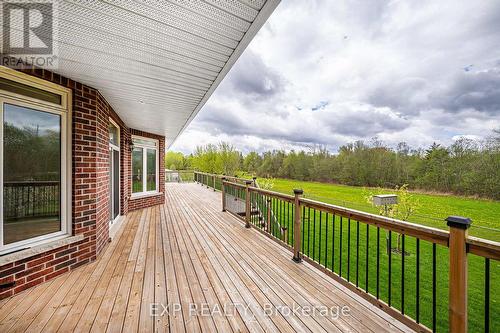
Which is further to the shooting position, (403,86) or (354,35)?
(403,86)

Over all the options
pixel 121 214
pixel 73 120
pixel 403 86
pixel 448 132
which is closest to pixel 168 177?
pixel 121 214

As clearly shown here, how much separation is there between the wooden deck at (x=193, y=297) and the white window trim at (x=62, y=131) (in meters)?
0.51

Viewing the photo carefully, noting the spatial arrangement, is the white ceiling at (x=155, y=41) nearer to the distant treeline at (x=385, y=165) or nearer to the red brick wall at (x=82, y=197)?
the red brick wall at (x=82, y=197)

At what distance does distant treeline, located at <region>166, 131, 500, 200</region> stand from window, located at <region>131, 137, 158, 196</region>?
13.3 metres

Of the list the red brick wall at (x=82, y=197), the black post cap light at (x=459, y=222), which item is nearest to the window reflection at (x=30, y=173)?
the red brick wall at (x=82, y=197)

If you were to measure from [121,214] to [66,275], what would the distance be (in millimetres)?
3292

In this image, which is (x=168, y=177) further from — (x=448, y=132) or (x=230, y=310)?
(x=448, y=132)

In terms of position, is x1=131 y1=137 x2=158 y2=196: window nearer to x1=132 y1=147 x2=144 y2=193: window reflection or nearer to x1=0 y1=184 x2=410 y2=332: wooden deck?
x1=132 y1=147 x2=144 y2=193: window reflection

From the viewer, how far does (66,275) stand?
2.55 meters

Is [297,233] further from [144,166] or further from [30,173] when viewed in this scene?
[144,166]

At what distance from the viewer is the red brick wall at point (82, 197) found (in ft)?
7.36

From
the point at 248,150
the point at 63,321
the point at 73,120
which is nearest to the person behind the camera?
the point at 63,321

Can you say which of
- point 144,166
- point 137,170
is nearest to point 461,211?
point 144,166

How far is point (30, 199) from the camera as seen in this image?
2.42 m
